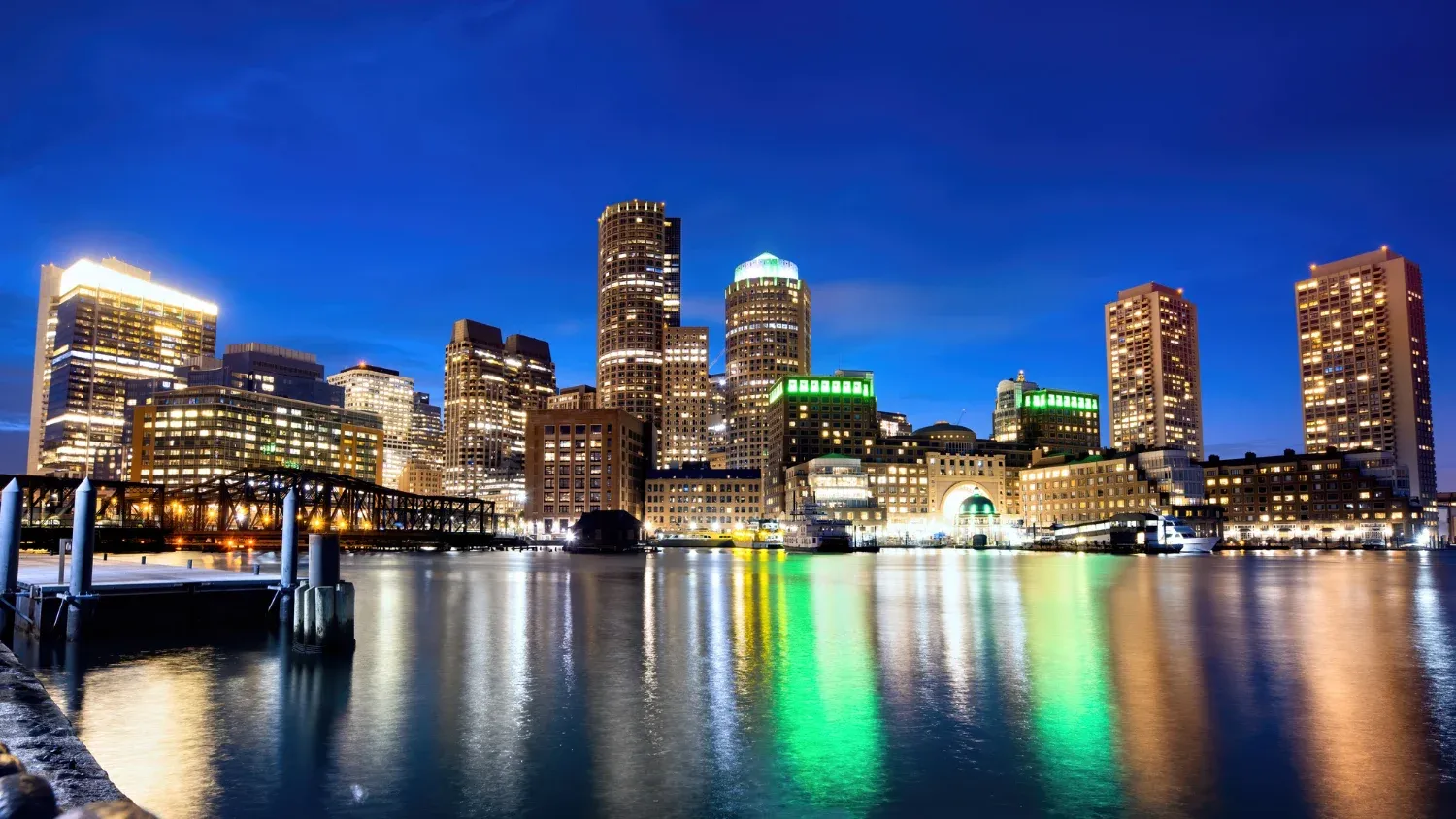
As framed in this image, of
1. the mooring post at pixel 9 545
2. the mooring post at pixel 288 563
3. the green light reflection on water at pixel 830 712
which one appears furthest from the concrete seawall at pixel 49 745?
the mooring post at pixel 288 563

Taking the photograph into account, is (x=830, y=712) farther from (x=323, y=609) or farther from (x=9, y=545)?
(x=9, y=545)

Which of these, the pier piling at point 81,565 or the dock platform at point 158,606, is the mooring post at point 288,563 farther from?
the pier piling at point 81,565

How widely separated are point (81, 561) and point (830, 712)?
1445 inches

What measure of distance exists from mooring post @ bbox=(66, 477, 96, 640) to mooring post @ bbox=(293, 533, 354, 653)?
10738 mm

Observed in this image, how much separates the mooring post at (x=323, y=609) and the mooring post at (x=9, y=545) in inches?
559

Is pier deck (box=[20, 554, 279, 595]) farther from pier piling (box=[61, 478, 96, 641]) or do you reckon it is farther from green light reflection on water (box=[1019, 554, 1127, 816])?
green light reflection on water (box=[1019, 554, 1127, 816])

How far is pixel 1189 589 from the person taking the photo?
8412 cm

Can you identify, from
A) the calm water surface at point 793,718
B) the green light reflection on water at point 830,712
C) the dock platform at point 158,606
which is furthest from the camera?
the dock platform at point 158,606

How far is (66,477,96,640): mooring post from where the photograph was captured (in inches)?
1725

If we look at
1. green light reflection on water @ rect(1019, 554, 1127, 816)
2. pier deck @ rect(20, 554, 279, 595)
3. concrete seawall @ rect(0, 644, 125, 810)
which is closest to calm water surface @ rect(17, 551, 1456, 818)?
green light reflection on water @ rect(1019, 554, 1127, 816)

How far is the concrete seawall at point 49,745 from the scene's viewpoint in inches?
542

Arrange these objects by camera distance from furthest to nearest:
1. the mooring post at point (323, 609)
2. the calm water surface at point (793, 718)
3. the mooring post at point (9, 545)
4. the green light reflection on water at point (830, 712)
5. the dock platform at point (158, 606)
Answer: the dock platform at point (158, 606)
the mooring post at point (9, 545)
the mooring post at point (323, 609)
the green light reflection on water at point (830, 712)
the calm water surface at point (793, 718)

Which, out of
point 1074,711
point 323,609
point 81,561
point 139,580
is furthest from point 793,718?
point 139,580

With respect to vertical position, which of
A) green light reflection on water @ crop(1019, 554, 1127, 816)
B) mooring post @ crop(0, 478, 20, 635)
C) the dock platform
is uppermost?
mooring post @ crop(0, 478, 20, 635)
